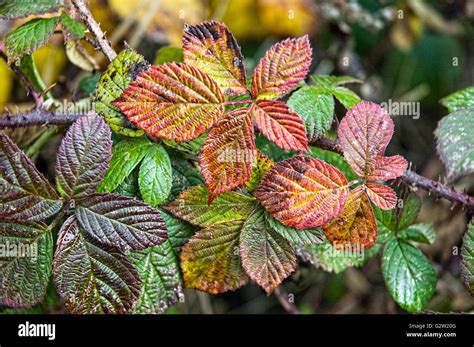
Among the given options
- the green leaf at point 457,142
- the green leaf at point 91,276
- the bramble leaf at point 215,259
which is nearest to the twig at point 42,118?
the green leaf at point 91,276

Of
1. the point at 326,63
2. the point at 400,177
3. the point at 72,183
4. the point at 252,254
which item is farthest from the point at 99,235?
the point at 326,63

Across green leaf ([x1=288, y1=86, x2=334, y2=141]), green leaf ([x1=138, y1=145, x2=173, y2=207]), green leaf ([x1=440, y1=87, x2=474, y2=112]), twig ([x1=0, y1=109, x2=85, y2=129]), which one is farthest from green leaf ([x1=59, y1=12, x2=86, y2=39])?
green leaf ([x1=440, y1=87, x2=474, y2=112])

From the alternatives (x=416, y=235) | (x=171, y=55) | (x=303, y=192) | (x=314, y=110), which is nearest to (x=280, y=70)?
(x=314, y=110)

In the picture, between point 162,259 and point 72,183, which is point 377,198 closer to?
point 162,259

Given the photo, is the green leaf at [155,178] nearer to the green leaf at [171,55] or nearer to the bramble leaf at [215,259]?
the bramble leaf at [215,259]

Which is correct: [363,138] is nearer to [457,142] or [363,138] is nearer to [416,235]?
[457,142]

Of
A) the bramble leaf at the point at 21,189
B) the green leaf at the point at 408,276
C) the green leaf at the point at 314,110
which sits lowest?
the green leaf at the point at 408,276
